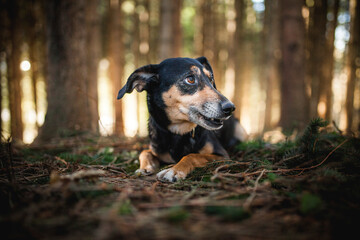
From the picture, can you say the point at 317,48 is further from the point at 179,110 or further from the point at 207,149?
the point at 179,110

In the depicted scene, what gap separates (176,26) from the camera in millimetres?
7598

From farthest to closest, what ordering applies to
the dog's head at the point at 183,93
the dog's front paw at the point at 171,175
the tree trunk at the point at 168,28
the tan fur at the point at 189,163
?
the tree trunk at the point at 168,28, the dog's head at the point at 183,93, the tan fur at the point at 189,163, the dog's front paw at the point at 171,175

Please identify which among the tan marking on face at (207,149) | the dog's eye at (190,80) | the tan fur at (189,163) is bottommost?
the tan fur at (189,163)

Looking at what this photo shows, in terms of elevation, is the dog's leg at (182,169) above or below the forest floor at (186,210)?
below

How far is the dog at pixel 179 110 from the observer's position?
3.12m

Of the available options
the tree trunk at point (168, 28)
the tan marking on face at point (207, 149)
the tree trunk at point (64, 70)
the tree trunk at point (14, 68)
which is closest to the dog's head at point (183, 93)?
the tan marking on face at point (207, 149)

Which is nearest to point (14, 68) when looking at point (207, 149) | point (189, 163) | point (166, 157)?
point (166, 157)

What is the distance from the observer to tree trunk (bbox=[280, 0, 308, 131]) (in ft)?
23.1

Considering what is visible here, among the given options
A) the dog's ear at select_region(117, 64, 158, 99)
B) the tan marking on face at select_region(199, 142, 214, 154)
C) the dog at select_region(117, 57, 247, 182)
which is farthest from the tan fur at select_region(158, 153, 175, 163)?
the dog's ear at select_region(117, 64, 158, 99)

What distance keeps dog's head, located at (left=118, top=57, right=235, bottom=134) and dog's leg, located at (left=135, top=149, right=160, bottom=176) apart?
0.55 m

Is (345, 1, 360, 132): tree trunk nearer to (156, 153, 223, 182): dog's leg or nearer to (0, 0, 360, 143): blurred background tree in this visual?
(0, 0, 360, 143): blurred background tree

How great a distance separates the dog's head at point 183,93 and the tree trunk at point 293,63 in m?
4.76

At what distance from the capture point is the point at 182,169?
8.77ft

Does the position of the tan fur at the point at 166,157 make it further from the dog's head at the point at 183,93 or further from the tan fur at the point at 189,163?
the tan fur at the point at 189,163
